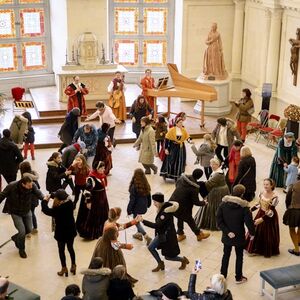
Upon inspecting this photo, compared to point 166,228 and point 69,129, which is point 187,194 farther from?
point 69,129

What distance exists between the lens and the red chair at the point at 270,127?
612 inches

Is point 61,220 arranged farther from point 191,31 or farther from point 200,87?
point 191,31

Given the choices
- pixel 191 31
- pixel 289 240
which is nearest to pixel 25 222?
pixel 289 240

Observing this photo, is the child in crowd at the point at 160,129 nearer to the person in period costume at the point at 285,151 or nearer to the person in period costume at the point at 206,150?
the person in period costume at the point at 206,150

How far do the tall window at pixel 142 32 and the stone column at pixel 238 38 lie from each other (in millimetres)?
2180

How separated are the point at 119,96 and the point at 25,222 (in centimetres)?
711

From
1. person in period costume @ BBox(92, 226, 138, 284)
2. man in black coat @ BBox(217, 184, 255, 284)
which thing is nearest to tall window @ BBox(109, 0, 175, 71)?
man in black coat @ BBox(217, 184, 255, 284)

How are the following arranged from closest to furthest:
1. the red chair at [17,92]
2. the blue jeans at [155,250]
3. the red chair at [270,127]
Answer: the blue jeans at [155,250]
the red chair at [270,127]
the red chair at [17,92]

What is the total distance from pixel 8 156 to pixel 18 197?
83.2 inches

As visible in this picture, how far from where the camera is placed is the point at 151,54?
20562 millimetres

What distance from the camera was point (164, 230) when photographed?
29.3 feet

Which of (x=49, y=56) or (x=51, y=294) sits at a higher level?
(x=49, y=56)

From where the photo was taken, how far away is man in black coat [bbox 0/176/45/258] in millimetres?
9336

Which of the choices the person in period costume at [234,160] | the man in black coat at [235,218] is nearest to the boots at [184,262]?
the man in black coat at [235,218]
